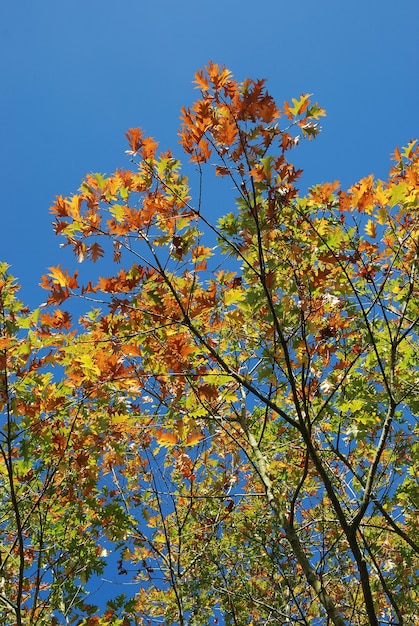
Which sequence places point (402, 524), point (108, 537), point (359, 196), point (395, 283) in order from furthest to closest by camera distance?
point (402, 524)
point (395, 283)
point (108, 537)
point (359, 196)

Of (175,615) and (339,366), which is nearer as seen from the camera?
(339,366)

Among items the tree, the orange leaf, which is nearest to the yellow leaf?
the tree

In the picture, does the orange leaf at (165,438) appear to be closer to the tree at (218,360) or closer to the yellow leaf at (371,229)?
the tree at (218,360)

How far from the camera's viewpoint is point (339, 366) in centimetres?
367

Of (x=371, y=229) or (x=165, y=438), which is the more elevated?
(x=371, y=229)

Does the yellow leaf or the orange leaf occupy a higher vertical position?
the yellow leaf

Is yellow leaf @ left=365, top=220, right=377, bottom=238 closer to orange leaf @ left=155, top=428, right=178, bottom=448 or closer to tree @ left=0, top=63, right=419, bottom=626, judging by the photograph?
tree @ left=0, top=63, right=419, bottom=626

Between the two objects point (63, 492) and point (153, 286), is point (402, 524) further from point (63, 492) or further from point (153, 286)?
point (153, 286)

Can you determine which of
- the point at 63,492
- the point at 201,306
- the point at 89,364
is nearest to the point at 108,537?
the point at 63,492

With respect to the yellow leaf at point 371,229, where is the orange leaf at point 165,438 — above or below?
below

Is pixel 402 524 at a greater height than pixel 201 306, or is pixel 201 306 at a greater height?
pixel 201 306

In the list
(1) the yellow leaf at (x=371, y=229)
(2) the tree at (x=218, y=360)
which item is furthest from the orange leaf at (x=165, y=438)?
(1) the yellow leaf at (x=371, y=229)

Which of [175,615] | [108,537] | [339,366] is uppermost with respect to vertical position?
[339,366]

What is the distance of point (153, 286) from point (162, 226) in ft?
1.37
